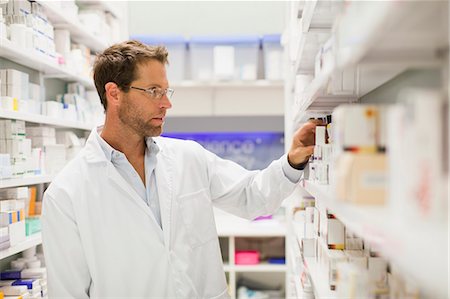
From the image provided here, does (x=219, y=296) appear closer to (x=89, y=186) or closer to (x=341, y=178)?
(x=89, y=186)

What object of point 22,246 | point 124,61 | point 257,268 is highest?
point 124,61

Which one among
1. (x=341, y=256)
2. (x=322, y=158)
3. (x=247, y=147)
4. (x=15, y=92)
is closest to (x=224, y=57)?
(x=247, y=147)

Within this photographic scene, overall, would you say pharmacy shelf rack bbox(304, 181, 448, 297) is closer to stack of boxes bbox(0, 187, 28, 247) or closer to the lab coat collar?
the lab coat collar

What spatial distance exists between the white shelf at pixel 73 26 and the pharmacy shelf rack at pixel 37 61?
1.03 ft

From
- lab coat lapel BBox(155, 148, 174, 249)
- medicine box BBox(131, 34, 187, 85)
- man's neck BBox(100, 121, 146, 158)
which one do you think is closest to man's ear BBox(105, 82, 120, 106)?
man's neck BBox(100, 121, 146, 158)

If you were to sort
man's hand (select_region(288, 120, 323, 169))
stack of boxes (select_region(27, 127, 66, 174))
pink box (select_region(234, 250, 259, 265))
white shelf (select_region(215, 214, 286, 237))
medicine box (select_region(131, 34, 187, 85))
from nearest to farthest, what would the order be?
1. man's hand (select_region(288, 120, 323, 169))
2. stack of boxes (select_region(27, 127, 66, 174))
3. white shelf (select_region(215, 214, 286, 237))
4. pink box (select_region(234, 250, 259, 265))
5. medicine box (select_region(131, 34, 187, 85))

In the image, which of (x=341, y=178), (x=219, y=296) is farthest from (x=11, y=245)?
(x=341, y=178)

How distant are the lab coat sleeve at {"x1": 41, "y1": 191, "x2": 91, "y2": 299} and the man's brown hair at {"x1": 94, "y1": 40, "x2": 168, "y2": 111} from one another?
59cm

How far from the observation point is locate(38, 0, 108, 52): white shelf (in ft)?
10.5

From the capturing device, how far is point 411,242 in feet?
2.26

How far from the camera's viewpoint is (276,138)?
5.61m

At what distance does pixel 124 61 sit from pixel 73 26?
1424mm

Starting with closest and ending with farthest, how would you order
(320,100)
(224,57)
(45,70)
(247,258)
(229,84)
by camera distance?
(320,100)
(45,70)
(247,258)
(224,57)
(229,84)

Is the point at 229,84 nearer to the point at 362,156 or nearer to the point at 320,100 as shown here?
the point at 320,100
